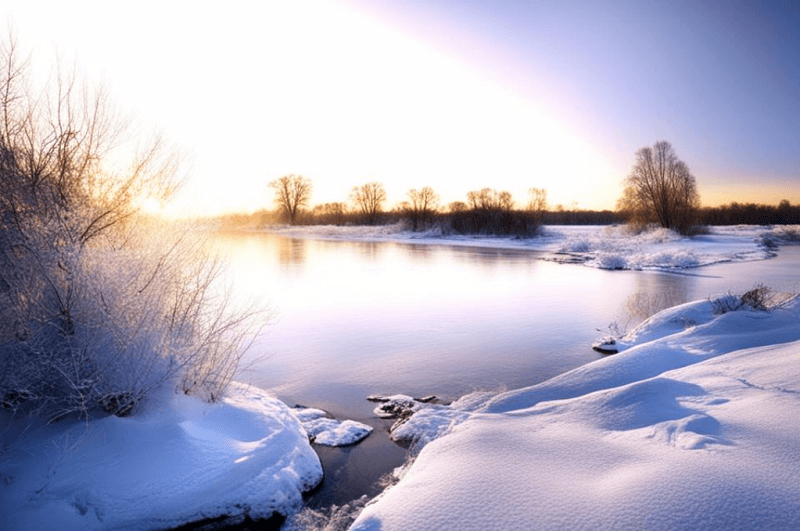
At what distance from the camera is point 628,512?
8.54 ft

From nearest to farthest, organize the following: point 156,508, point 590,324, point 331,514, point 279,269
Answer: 1. point 156,508
2. point 331,514
3. point 590,324
4. point 279,269

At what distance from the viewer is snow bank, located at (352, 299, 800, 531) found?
8.50 ft

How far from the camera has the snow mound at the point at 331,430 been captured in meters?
5.02

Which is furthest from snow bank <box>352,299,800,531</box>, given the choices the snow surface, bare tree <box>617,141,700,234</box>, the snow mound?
bare tree <box>617,141,700,234</box>

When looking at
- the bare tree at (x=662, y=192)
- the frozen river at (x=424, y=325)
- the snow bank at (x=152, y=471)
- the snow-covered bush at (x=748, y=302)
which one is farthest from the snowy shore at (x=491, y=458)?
the bare tree at (x=662, y=192)

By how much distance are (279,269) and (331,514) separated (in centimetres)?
1731

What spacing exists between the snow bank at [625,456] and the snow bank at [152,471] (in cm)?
114

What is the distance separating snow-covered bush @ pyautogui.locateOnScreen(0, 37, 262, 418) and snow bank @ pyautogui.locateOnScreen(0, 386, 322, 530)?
307mm

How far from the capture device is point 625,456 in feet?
11.1

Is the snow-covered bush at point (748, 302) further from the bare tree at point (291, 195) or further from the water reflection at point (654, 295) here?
the bare tree at point (291, 195)

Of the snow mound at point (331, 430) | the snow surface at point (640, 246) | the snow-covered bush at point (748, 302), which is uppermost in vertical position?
the snow surface at point (640, 246)

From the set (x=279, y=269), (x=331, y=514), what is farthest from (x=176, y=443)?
(x=279, y=269)

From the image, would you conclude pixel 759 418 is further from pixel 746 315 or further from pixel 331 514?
pixel 746 315

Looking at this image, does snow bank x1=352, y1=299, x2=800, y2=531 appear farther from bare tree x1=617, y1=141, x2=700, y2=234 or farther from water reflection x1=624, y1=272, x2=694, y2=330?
bare tree x1=617, y1=141, x2=700, y2=234
